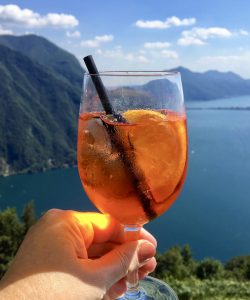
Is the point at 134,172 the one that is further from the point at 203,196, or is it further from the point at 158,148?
the point at 203,196

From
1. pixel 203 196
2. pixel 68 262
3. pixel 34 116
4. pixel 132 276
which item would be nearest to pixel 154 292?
pixel 132 276

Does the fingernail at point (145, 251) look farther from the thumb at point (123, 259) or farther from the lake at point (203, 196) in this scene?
the lake at point (203, 196)

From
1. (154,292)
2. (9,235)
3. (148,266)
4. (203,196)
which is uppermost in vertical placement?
(148,266)

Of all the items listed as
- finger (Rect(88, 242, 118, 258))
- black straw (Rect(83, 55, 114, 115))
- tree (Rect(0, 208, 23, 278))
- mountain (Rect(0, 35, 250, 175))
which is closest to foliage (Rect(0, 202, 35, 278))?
tree (Rect(0, 208, 23, 278))

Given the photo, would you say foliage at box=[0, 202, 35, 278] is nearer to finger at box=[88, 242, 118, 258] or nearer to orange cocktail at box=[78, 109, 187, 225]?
finger at box=[88, 242, 118, 258]

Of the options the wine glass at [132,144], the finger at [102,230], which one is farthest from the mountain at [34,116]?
the wine glass at [132,144]

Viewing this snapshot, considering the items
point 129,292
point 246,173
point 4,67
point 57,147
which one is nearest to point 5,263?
point 129,292
